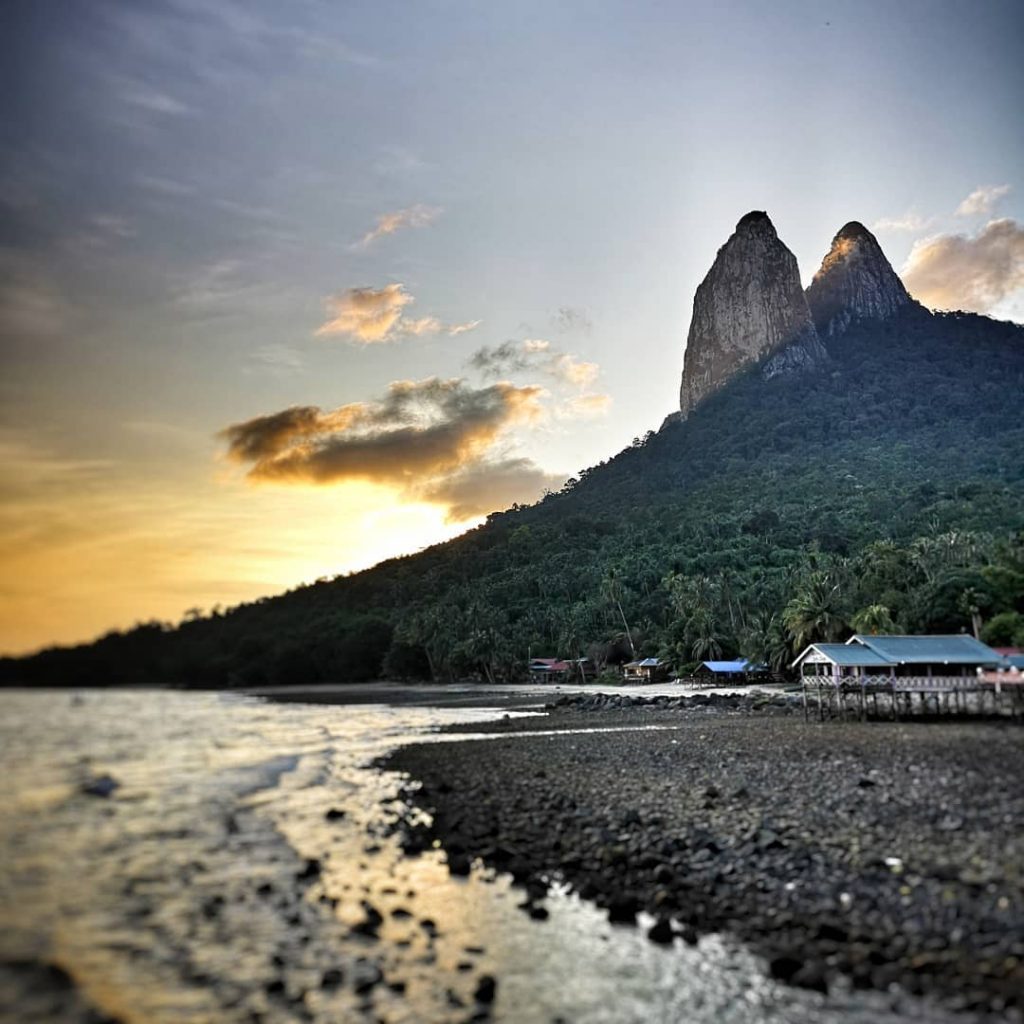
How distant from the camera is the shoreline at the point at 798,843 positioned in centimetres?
1184

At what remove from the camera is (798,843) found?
16656mm

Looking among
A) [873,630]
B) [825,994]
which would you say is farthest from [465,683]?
[825,994]

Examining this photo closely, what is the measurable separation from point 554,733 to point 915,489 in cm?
10809

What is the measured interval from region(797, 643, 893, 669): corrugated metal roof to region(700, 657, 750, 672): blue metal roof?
1495 inches

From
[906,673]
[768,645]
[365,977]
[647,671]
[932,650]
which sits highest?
[768,645]

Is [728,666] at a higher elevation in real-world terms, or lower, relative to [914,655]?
lower

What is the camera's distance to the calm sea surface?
38.4 feet

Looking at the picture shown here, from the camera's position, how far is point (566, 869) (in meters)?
17.5

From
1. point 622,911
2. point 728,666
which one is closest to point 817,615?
point 728,666

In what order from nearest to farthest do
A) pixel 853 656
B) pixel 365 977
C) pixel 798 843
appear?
pixel 365 977
pixel 798 843
pixel 853 656

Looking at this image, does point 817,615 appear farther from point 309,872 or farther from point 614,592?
point 309,872

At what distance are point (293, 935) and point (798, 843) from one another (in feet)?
32.5

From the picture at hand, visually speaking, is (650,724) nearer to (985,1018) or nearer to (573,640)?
(985,1018)

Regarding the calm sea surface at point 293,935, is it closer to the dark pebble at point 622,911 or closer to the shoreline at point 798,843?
the dark pebble at point 622,911
